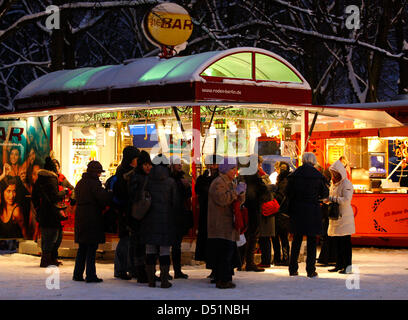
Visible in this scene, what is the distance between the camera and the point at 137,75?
1523cm

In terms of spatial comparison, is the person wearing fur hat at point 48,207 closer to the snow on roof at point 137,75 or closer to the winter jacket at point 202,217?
the snow on roof at point 137,75

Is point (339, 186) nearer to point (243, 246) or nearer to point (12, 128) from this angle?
point (243, 246)

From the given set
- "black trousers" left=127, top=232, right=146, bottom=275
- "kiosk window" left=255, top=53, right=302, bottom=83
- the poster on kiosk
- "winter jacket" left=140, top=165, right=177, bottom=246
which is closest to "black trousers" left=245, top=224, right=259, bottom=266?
"black trousers" left=127, top=232, right=146, bottom=275

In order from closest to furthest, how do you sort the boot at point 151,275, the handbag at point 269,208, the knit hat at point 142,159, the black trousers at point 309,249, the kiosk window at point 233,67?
the boot at point 151,275 → the knit hat at point 142,159 → the black trousers at point 309,249 → the handbag at point 269,208 → the kiosk window at point 233,67

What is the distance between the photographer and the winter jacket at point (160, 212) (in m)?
10.9

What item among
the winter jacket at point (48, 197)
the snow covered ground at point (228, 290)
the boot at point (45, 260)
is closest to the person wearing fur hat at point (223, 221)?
the snow covered ground at point (228, 290)

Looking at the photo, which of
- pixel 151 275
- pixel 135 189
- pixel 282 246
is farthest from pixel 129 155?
pixel 282 246

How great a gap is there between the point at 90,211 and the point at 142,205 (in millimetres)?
973

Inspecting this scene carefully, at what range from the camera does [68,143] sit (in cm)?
1727

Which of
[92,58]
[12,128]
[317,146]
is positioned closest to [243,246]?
[12,128]

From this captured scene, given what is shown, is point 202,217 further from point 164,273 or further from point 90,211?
point 90,211

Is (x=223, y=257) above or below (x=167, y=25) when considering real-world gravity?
below

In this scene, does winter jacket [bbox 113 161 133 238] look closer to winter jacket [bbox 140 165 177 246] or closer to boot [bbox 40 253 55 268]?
winter jacket [bbox 140 165 177 246]

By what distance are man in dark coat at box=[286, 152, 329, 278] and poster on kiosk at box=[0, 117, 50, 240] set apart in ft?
20.8
